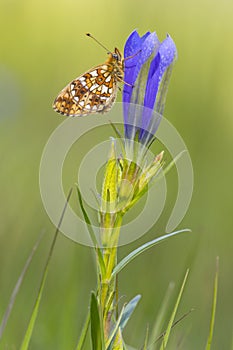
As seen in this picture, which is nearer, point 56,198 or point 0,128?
point 56,198

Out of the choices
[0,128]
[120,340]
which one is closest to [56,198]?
[0,128]

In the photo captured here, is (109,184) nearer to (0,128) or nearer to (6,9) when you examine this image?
(0,128)

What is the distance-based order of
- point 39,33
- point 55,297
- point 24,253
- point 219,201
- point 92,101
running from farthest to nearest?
1. point 39,33
2. point 219,201
3. point 24,253
4. point 55,297
5. point 92,101

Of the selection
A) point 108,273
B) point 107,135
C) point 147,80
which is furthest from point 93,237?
point 107,135

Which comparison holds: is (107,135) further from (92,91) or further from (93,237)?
(93,237)

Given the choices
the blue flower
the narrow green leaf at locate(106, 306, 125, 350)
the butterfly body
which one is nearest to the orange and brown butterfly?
the butterfly body

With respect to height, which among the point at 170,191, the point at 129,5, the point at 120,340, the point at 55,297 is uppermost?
the point at 129,5

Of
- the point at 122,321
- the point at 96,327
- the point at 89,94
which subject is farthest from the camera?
the point at 89,94

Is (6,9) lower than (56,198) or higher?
higher

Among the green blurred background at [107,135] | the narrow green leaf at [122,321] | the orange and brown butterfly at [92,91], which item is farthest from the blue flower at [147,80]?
the green blurred background at [107,135]
